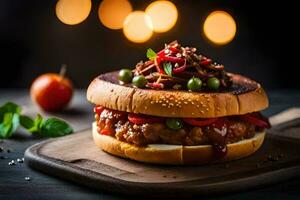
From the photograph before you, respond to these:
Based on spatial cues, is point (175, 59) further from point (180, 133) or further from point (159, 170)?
point (159, 170)

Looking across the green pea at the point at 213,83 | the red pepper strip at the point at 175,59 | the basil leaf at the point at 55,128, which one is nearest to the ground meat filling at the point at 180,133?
the green pea at the point at 213,83

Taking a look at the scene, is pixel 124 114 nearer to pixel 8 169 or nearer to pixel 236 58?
pixel 8 169

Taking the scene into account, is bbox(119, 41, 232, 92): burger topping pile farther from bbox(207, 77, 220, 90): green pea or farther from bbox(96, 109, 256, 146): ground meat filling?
bbox(96, 109, 256, 146): ground meat filling

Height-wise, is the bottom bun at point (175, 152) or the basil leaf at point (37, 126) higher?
the bottom bun at point (175, 152)

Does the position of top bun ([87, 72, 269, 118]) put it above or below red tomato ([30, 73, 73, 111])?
above

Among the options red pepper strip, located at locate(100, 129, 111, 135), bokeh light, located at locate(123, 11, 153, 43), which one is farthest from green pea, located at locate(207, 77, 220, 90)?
bokeh light, located at locate(123, 11, 153, 43)

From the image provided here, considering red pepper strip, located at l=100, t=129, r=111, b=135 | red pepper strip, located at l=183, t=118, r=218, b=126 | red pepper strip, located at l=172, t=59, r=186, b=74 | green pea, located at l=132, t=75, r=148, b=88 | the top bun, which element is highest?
red pepper strip, located at l=172, t=59, r=186, b=74

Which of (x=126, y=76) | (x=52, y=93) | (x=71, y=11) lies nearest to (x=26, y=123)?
(x=52, y=93)

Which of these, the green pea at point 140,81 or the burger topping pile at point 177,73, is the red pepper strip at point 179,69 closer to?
the burger topping pile at point 177,73
